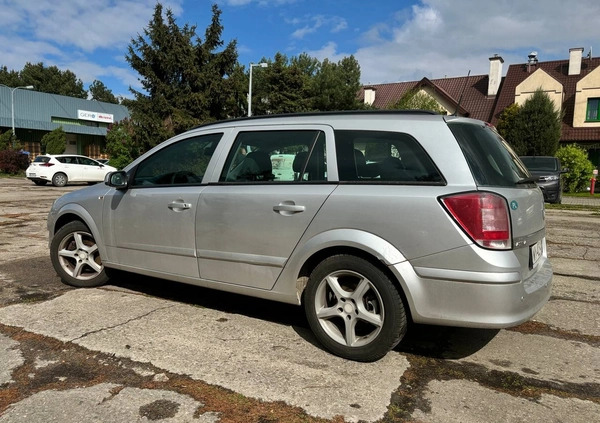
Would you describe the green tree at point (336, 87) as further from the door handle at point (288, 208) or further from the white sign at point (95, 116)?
the door handle at point (288, 208)

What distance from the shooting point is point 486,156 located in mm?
3244

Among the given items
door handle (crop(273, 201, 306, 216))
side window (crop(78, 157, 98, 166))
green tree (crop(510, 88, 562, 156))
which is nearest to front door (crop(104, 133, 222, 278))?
door handle (crop(273, 201, 306, 216))

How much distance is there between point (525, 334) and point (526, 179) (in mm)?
1344

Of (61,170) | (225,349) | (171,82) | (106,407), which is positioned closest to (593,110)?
(171,82)

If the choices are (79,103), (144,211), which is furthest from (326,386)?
(79,103)

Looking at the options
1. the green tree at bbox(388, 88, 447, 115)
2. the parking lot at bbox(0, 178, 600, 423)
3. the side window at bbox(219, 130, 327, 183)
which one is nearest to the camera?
the parking lot at bbox(0, 178, 600, 423)

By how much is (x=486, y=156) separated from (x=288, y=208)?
1453 millimetres

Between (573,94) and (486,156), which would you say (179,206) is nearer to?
(486,156)

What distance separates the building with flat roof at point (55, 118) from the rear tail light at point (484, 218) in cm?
4311

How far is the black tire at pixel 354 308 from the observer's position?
123 inches

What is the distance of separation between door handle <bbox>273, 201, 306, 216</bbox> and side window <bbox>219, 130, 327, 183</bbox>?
0.22 metres

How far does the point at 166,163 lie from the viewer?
14.7 ft

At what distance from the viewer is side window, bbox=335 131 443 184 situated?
3.18 m

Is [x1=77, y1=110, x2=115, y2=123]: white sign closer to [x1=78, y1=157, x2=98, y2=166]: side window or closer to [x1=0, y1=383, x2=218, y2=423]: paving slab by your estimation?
[x1=78, y1=157, x2=98, y2=166]: side window
